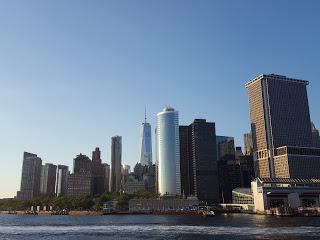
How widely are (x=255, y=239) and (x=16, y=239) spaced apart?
2292 inches

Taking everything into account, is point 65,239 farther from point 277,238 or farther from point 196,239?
point 277,238

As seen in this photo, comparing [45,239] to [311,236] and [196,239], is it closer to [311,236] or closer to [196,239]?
[196,239]

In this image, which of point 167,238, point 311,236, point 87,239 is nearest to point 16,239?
point 87,239

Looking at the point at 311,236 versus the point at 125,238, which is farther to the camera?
the point at 125,238

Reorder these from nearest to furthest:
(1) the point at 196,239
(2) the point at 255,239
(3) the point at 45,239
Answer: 1. (2) the point at 255,239
2. (1) the point at 196,239
3. (3) the point at 45,239

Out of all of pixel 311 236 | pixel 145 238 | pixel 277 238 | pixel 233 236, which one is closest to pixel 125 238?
pixel 145 238

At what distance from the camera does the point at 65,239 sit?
103312 millimetres

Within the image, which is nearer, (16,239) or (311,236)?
(311,236)

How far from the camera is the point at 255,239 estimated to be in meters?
92.1

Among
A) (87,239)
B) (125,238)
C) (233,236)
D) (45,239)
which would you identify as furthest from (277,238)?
(45,239)

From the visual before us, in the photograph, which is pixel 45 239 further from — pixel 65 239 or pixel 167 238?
pixel 167 238

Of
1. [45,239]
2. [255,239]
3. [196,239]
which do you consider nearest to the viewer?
[255,239]

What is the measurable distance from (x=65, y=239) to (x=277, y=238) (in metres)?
49.2

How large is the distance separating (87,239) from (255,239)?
38.9 metres
